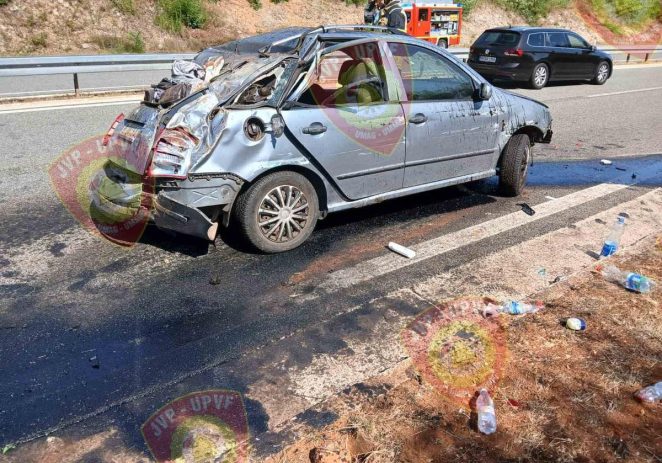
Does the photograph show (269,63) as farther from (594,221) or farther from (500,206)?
(594,221)

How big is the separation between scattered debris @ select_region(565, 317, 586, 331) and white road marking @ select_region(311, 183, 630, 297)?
4.44 feet

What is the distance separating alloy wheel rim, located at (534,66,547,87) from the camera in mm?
15791

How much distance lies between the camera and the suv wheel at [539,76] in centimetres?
1562

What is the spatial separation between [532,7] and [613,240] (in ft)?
119

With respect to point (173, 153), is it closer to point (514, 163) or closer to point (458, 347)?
point (458, 347)

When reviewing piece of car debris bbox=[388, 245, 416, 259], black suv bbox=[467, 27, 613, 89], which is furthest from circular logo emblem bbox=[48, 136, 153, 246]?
black suv bbox=[467, 27, 613, 89]

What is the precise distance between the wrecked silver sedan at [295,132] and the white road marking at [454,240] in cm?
55

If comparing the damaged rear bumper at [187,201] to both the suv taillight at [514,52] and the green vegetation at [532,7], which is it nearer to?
the suv taillight at [514,52]

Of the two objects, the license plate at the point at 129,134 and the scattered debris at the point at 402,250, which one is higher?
the license plate at the point at 129,134

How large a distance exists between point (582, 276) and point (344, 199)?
1980 millimetres

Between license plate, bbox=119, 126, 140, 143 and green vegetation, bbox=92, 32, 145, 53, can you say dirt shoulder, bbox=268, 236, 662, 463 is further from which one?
green vegetation, bbox=92, 32, 145, 53

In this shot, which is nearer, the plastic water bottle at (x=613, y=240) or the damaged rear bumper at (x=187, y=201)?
the damaged rear bumper at (x=187, y=201)

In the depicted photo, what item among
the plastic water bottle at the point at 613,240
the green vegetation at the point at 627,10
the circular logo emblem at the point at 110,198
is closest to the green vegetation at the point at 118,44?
the circular logo emblem at the point at 110,198

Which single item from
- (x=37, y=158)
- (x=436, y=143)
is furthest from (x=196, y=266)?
(x=37, y=158)
